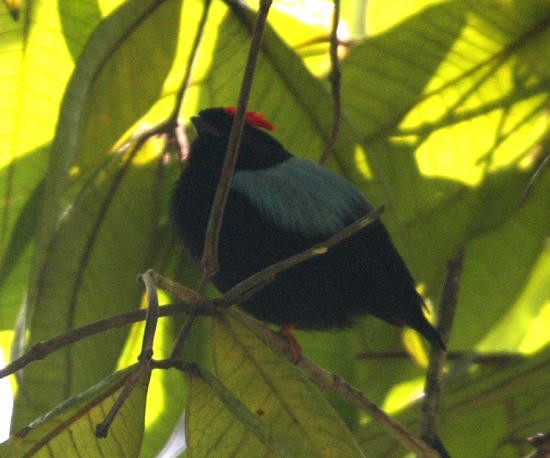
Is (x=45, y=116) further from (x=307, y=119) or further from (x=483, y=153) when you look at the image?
(x=483, y=153)

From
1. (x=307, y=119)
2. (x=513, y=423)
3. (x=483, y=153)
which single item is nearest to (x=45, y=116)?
(x=307, y=119)

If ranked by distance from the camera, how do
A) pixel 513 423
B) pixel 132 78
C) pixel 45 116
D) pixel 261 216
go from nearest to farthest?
1. pixel 132 78
2. pixel 45 116
3. pixel 513 423
4. pixel 261 216

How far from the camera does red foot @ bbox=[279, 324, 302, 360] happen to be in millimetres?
2534

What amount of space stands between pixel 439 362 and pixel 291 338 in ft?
1.84

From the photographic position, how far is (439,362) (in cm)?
224

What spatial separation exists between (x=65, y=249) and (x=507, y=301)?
992 mm

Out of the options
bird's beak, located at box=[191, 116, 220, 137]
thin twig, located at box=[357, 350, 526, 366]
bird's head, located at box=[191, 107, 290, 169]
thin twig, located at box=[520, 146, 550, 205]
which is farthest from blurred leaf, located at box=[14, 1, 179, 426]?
thin twig, located at box=[520, 146, 550, 205]

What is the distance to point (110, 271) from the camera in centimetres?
231

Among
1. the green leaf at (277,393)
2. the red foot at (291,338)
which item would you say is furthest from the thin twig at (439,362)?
the green leaf at (277,393)

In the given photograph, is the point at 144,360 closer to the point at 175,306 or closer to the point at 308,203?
the point at 175,306

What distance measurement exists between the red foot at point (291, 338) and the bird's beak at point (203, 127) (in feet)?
1.73

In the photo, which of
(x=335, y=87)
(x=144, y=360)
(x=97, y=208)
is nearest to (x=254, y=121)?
(x=97, y=208)

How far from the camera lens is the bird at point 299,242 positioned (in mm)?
2658

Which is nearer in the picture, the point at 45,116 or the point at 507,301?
the point at 45,116
